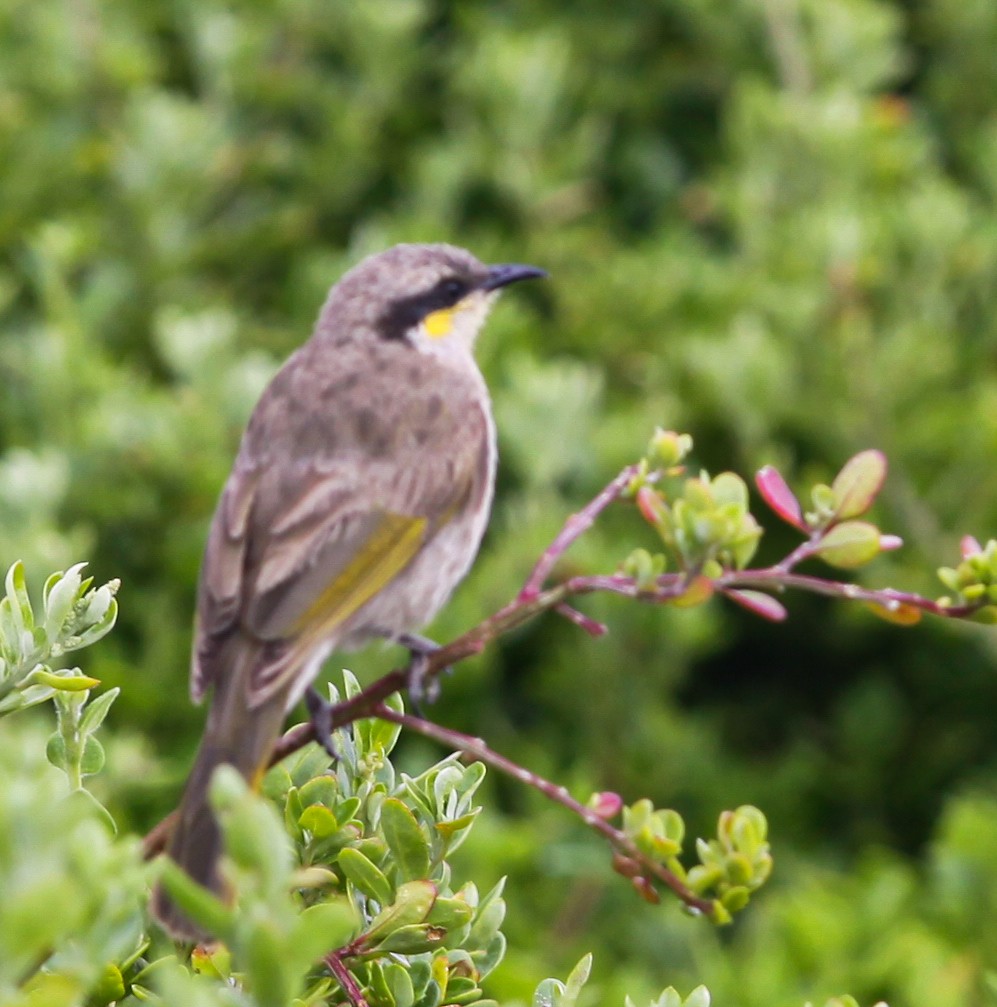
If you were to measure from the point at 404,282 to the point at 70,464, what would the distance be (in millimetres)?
1450

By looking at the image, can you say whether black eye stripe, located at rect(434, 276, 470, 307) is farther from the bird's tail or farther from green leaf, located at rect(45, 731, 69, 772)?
green leaf, located at rect(45, 731, 69, 772)

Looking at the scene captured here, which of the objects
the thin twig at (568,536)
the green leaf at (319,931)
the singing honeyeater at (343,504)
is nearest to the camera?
the green leaf at (319,931)

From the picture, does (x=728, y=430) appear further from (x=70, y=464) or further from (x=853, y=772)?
(x=70, y=464)

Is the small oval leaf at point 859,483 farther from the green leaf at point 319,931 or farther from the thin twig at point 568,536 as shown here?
the green leaf at point 319,931

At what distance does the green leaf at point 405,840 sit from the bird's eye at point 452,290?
6.98 ft

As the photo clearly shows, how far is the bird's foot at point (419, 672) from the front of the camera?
252 centimetres

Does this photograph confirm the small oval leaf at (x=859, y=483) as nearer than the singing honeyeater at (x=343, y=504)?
Yes

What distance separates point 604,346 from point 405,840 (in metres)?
4.11

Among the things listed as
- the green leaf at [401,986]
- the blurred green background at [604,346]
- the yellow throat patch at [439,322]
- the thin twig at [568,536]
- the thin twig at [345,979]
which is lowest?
the blurred green background at [604,346]

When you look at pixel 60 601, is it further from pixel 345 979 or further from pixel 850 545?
pixel 850 545

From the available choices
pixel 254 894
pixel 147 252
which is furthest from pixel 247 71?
pixel 254 894

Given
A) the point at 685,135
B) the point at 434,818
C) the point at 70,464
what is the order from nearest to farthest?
the point at 434,818
the point at 70,464
the point at 685,135

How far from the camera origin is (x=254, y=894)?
1535 mm

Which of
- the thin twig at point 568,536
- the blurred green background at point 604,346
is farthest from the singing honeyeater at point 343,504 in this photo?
the blurred green background at point 604,346
